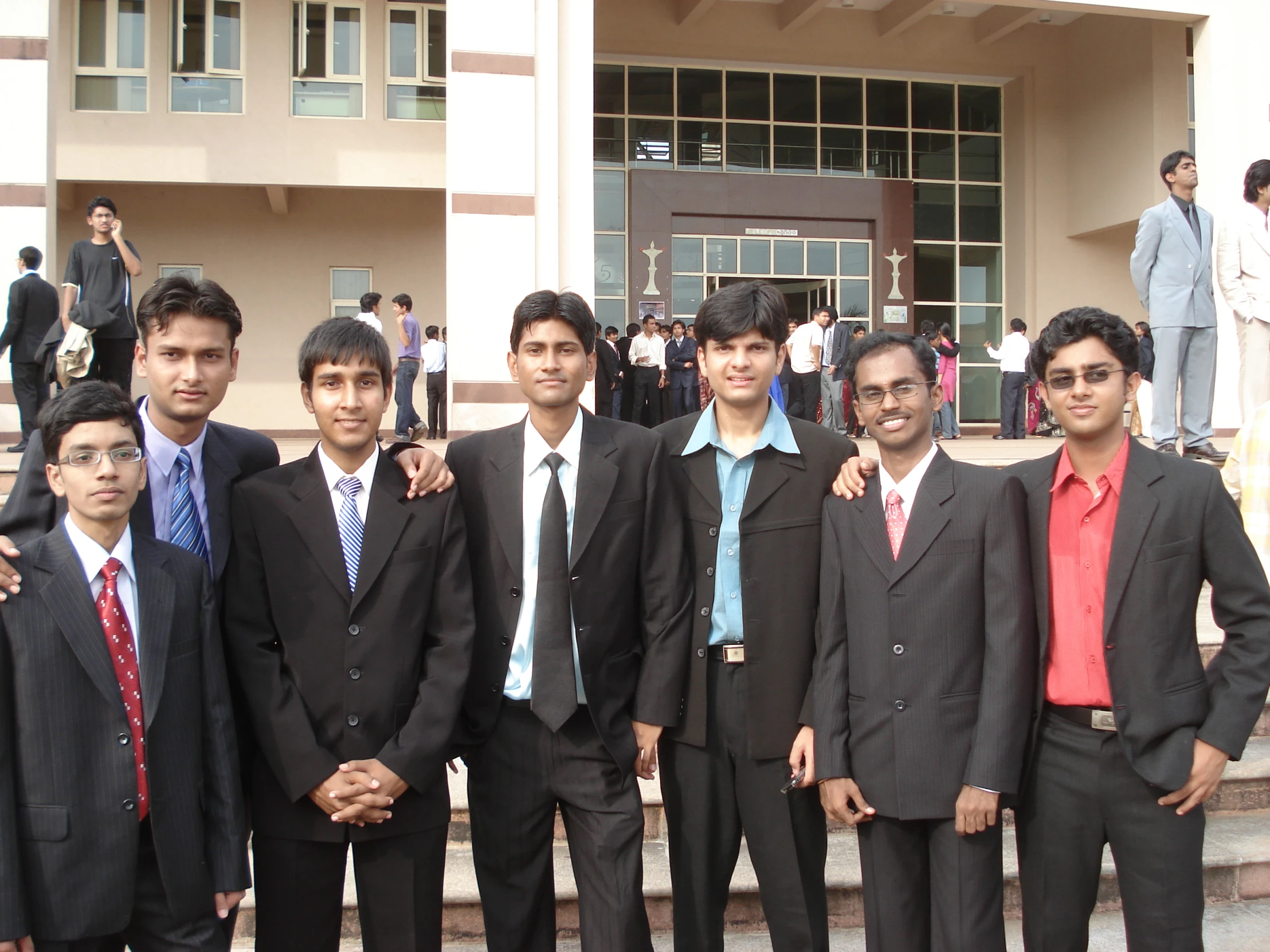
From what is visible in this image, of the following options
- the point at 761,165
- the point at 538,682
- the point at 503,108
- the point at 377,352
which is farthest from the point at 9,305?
the point at 761,165

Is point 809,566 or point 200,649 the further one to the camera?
point 809,566

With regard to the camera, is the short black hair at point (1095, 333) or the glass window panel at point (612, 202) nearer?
the short black hair at point (1095, 333)

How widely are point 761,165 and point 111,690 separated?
17.0m

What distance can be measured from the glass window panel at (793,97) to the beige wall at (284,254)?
20.7ft

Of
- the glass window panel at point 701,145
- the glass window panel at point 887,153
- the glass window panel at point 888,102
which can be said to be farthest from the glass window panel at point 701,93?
the glass window panel at point 887,153

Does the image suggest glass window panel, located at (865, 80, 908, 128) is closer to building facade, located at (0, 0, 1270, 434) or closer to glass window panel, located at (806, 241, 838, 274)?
building facade, located at (0, 0, 1270, 434)

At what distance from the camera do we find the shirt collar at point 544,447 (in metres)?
2.80

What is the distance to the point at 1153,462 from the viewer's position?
256 centimetres

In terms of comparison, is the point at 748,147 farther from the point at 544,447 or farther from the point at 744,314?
the point at 544,447

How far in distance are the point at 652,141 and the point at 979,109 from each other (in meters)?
6.30

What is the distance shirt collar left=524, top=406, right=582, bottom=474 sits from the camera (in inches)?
110

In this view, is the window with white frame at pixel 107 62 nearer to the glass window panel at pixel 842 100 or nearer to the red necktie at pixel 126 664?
the glass window panel at pixel 842 100

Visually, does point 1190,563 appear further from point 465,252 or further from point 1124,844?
point 465,252

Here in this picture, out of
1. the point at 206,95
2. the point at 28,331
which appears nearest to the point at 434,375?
the point at 206,95
